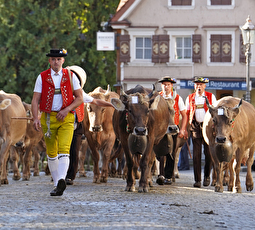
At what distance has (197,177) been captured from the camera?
15.2m

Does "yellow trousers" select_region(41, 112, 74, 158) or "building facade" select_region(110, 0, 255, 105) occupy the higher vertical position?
"building facade" select_region(110, 0, 255, 105)

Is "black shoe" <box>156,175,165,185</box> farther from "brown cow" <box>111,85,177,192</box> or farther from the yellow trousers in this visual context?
the yellow trousers

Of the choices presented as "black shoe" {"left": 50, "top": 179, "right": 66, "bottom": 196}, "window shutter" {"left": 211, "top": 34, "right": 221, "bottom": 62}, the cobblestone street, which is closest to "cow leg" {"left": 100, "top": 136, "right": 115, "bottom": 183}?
the cobblestone street

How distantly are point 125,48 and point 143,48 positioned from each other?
94 cm

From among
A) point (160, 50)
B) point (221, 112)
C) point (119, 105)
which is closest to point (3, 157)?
point (119, 105)

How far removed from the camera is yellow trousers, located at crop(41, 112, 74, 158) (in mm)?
11094

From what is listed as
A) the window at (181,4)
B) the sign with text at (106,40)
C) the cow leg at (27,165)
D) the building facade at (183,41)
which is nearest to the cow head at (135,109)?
the cow leg at (27,165)

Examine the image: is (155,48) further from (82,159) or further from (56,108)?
(56,108)

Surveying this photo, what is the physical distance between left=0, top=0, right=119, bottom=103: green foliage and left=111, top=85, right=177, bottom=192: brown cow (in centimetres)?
2794

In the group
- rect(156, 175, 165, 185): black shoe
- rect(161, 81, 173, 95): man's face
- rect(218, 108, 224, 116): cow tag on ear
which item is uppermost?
rect(161, 81, 173, 95): man's face

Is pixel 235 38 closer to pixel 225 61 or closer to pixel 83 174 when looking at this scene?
pixel 225 61

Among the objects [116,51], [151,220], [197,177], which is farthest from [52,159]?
[116,51]

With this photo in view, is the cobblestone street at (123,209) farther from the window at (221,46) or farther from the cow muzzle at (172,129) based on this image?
the window at (221,46)

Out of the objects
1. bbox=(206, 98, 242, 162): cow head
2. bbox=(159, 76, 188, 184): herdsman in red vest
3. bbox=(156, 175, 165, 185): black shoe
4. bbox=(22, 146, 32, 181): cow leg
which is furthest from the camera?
bbox=(22, 146, 32, 181): cow leg
